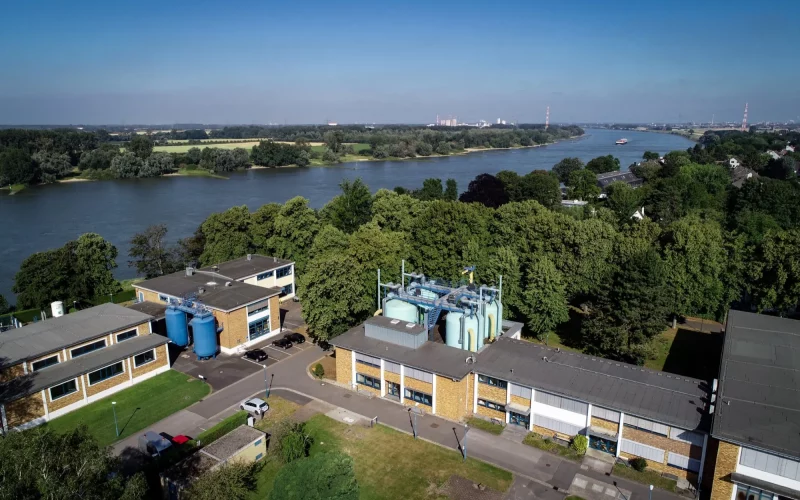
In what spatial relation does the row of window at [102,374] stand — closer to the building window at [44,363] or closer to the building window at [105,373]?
the building window at [105,373]

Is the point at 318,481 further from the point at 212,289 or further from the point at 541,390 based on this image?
the point at 212,289

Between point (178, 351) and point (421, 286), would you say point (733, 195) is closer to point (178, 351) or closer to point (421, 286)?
point (421, 286)

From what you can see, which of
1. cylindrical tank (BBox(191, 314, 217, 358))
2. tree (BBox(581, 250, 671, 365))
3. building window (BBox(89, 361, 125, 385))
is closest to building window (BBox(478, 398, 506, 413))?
tree (BBox(581, 250, 671, 365))

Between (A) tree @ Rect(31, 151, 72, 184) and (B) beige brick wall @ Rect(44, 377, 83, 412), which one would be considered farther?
(A) tree @ Rect(31, 151, 72, 184)

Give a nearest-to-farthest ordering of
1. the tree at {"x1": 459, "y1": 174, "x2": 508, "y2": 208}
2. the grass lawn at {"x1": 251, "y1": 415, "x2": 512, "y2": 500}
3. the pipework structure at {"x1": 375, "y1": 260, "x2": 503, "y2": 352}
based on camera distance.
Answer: the grass lawn at {"x1": 251, "y1": 415, "x2": 512, "y2": 500} < the pipework structure at {"x1": 375, "y1": 260, "x2": 503, "y2": 352} < the tree at {"x1": 459, "y1": 174, "x2": 508, "y2": 208}

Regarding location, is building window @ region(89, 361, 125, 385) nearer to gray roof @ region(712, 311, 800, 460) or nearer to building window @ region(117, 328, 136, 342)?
building window @ region(117, 328, 136, 342)

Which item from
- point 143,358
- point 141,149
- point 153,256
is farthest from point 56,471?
point 141,149

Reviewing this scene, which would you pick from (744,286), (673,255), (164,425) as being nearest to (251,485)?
(164,425)
